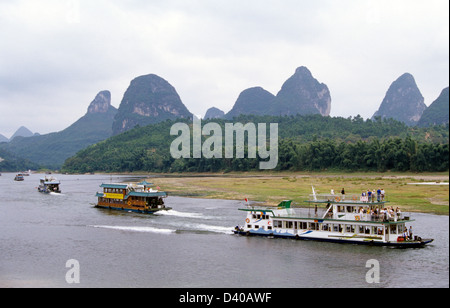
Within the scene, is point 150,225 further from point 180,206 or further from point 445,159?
point 445,159

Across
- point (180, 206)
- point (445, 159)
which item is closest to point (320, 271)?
point (180, 206)

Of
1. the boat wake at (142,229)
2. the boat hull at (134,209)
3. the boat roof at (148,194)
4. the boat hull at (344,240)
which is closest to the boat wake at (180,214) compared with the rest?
the boat hull at (134,209)

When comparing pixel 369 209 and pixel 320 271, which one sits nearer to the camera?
pixel 320 271

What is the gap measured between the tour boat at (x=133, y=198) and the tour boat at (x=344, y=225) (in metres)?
22.6

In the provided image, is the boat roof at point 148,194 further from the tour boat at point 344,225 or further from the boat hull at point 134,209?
the tour boat at point 344,225

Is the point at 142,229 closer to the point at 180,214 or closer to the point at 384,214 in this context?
the point at 180,214

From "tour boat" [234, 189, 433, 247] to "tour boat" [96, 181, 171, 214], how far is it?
888 inches

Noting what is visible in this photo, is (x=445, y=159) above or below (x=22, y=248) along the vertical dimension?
above

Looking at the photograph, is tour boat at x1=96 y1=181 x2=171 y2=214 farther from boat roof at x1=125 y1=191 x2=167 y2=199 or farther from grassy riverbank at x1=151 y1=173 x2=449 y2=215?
grassy riverbank at x1=151 y1=173 x2=449 y2=215

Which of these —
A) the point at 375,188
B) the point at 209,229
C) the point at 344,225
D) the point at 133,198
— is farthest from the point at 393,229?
the point at 133,198

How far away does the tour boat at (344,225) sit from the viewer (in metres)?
40.0

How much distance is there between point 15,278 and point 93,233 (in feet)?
59.0

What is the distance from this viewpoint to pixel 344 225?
42.4m
